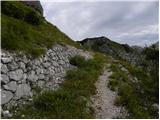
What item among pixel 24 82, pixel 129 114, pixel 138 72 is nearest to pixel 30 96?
pixel 24 82

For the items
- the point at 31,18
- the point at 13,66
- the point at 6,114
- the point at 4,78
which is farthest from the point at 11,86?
the point at 31,18

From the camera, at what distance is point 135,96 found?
678 inches

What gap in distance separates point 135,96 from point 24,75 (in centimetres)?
617

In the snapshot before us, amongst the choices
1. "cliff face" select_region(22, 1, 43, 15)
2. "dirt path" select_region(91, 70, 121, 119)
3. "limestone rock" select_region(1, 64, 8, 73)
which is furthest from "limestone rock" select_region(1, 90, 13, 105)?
"cliff face" select_region(22, 1, 43, 15)

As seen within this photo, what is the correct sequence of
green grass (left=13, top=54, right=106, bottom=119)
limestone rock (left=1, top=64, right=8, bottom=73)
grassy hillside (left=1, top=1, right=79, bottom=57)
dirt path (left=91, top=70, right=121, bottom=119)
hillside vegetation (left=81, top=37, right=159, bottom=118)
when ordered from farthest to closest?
grassy hillside (left=1, top=1, right=79, bottom=57)
hillside vegetation (left=81, top=37, right=159, bottom=118)
dirt path (left=91, top=70, right=121, bottom=119)
limestone rock (left=1, top=64, right=8, bottom=73)
green grass (left=13, top=54, right=106, bottom=119)

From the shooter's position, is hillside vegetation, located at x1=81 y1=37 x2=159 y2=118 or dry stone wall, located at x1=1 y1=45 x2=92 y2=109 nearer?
dry stone wall, located at x1=1 y1=45 x2=92 y2=109

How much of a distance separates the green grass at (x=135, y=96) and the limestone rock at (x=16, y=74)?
5.12 meters

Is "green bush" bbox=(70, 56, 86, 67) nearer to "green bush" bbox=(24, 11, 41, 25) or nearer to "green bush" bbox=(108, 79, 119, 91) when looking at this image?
"green bush" bbox=(108, 79, 119, 91)

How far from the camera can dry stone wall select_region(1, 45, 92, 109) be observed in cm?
1388

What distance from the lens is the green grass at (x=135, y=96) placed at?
15355 millimetres

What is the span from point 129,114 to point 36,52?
6344mm

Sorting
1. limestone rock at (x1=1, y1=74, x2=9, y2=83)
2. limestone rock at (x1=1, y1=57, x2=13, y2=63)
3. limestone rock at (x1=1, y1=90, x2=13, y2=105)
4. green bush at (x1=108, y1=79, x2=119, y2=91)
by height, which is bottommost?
limestone rock at (x1=1, y1=90, x2=13, y2=105)

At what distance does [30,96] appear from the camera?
14.7m

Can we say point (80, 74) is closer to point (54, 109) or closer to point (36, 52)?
point (36, 52)
